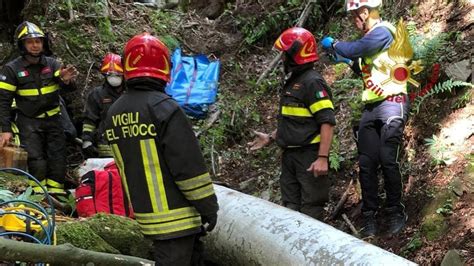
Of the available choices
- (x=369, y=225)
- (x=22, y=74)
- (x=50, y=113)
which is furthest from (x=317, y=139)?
(x=22, y=74)

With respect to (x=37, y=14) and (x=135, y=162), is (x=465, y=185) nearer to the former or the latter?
(x=135, y=162)

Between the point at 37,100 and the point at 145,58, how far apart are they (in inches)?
135

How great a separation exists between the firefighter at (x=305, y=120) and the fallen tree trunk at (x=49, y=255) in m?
2.10

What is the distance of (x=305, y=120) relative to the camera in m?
4.60

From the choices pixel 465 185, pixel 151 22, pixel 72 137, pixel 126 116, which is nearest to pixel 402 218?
pixel 465 185

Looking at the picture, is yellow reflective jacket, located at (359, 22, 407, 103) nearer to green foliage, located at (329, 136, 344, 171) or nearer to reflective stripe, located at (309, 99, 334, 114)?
reflective stripe, located at (309, 99, 334, 114)

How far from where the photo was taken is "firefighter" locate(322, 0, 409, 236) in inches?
181

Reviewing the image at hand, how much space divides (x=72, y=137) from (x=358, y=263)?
5325mm

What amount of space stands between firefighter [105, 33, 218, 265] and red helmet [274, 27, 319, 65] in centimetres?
151

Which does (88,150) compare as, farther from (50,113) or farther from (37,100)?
(37,100)

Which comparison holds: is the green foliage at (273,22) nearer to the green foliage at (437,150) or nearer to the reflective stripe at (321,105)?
the green foliage at (437,150)

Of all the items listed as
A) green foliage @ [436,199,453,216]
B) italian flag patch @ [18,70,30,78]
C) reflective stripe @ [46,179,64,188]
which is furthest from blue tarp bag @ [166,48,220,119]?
green foliage @ [436,199,453,216]

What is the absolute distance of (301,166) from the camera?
15.3 ft

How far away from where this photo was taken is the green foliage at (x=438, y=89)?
5.15 metres
